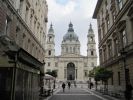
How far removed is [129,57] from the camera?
19391mm

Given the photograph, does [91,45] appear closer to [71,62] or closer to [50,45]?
[71,62]

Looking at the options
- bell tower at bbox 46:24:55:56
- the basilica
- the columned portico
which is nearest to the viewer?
the basilica

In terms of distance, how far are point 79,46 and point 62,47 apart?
10.7 metres

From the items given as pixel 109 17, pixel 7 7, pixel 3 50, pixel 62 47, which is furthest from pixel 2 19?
pixel 62 47

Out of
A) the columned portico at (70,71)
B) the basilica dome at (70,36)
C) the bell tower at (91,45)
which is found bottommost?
the columned portico at (70,71)

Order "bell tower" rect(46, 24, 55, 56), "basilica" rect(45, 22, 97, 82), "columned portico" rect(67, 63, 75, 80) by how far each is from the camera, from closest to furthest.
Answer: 1. "basilica" rect(45, 22, 97, 82)
2. "columned portico" rect(67, 63, 75, 80)
3. "bell tower" rect(46, 24, 55, 56)

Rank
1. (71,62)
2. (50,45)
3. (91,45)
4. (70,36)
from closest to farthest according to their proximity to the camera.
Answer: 1. (71,62)
2. (91,45)
3. (50,45)
4. (70,36)

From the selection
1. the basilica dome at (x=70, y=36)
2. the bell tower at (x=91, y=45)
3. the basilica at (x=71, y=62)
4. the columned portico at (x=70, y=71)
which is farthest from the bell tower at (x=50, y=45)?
the bell tower at (x=91, y=45)

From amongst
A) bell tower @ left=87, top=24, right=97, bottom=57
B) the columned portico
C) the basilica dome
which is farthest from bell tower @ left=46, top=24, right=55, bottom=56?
bell tower @ left=87, top=24, right=97, bottom=57

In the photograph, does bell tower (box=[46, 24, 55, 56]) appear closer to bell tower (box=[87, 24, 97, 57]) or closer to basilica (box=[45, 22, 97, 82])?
basilica (box=[45, 22, 97, 82])

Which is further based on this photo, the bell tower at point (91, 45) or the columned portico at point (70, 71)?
the bell tower at point (91, 45)

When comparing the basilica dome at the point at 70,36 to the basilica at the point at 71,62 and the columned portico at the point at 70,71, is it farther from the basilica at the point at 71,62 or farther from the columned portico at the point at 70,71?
the columned portico at the point at 70,71

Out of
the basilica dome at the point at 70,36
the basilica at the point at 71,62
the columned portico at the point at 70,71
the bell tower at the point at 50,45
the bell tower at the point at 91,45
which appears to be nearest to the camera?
the basilica at the point at 71,62

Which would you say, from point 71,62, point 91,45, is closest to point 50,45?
point 71,62
